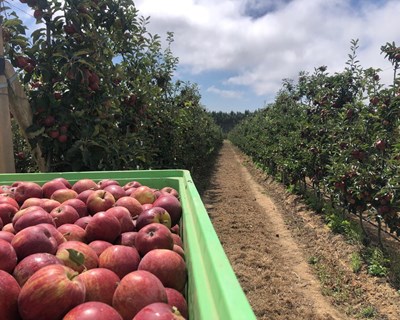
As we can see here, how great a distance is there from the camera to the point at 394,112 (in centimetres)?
511

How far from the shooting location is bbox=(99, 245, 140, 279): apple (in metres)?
1.20

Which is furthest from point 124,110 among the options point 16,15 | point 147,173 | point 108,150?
point 147,173

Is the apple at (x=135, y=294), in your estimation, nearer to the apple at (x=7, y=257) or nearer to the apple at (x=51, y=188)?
the apple at (x=7, y=257)

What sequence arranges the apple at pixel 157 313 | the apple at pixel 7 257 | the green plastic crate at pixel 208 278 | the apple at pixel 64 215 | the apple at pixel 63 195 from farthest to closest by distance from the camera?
1. the apple at pixel 63 195
2. the apple at pixel 64 215
3. the apple at pixel 7 257
4. the apple at pixel 157 313
5. the green plastic crate at pixel 208 278

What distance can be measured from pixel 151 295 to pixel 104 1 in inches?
155

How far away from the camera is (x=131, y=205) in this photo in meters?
1.67

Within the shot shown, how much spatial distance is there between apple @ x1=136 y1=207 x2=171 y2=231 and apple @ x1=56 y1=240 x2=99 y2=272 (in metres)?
0.28

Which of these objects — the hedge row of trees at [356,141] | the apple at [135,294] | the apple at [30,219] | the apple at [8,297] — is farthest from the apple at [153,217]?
the hedge row of trees at [356,141]

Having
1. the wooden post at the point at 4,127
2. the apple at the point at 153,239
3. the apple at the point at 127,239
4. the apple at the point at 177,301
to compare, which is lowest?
the apple at the point at 177,301

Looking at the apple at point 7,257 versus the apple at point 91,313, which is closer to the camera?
the apple at point 91,313

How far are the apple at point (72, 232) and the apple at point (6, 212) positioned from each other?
300 mm

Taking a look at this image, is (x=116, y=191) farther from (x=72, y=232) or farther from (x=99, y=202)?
(x=72, y=232)

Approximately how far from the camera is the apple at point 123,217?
59.3 inches

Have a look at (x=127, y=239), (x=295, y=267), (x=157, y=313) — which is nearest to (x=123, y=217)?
(x=127, y=239)
